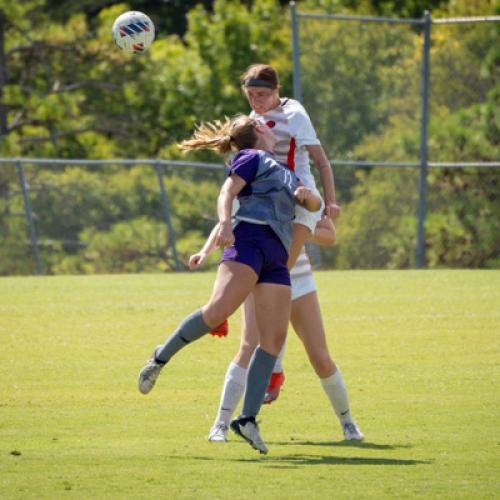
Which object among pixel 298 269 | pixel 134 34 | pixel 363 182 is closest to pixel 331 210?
pixel 298 269

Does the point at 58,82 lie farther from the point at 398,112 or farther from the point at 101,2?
the point at 398,112

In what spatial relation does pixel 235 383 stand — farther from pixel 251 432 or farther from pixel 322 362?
pixel 251 432

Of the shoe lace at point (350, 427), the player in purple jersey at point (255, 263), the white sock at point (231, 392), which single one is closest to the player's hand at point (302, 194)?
the player in purple jersey at point (255, 263)

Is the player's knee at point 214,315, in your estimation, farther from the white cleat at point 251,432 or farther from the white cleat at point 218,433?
the white cleat at point 218,433

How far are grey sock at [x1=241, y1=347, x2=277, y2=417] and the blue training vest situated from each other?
2.09 ft

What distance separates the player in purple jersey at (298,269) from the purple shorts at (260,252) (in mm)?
513

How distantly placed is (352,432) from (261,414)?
1208 mm

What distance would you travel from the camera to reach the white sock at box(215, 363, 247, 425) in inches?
335

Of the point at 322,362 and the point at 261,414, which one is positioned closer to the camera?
the point at 322,362

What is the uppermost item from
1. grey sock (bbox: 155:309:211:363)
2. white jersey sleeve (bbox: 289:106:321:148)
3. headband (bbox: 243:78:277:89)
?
headband (bbox: 243:78:277:89)

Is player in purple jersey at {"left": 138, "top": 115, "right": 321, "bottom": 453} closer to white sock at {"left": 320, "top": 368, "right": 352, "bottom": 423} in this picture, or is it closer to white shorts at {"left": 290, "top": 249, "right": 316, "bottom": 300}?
white shorts at {"left": 290, "top": 249, "right": 316, "bottom": 300}

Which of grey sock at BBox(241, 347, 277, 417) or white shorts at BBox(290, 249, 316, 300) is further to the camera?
white shorts at BBox(290, 249, 316, 300)

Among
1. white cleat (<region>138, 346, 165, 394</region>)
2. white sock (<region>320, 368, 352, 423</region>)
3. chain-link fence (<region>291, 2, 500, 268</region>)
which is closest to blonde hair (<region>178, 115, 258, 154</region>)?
white cleat (<region>138, 346, 165, 394</region>)

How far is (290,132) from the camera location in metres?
8.84
